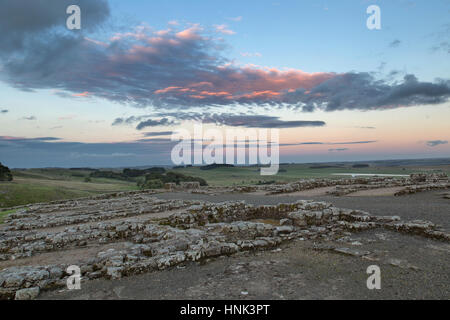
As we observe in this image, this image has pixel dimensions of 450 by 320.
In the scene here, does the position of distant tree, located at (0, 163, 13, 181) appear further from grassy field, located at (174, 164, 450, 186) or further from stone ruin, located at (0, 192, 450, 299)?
grassy field, located at (174, 164, 450, 186)

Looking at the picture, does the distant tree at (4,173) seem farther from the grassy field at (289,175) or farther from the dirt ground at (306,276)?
the dirt ground at (306,276)

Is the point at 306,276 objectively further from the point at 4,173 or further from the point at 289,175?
the point at 289,175

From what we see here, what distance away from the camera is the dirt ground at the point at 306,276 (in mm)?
5953

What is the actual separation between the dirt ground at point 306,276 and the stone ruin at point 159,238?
0.49m

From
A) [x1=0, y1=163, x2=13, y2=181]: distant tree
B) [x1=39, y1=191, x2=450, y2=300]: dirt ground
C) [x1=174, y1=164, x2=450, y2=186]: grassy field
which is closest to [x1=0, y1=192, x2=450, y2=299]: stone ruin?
[x1=39, y1=191, x2=450, y2=300]: dirt ground

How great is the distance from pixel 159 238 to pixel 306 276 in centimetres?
656

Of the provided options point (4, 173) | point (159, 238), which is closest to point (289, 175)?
point (4, 173)

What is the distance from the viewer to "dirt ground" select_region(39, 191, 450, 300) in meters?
5.95

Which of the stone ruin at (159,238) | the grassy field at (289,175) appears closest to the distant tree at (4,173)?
the stone ruin at (159,238)

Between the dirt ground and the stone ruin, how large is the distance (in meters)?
0.49

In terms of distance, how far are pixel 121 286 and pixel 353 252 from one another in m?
7.25

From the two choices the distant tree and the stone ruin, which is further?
the distant tree
